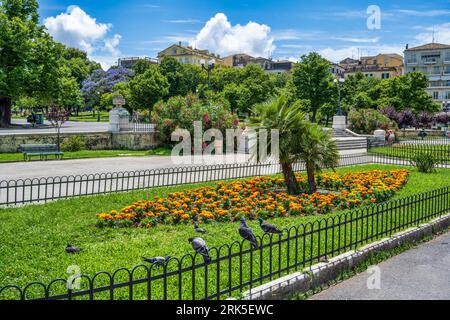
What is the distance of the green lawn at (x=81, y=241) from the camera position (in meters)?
6.66

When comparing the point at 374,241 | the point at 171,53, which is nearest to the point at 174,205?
the point at 374,241

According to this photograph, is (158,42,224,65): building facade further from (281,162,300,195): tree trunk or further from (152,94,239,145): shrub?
(281,162,300,195): tree trunk

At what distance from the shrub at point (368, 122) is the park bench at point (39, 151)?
26.1m

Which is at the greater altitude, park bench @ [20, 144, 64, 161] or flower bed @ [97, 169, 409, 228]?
park bench @ [20, 144, 64, 161]

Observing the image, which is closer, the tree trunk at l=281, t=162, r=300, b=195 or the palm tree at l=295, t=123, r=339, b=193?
the palm tree at l=295, t=123, r=339, b=193

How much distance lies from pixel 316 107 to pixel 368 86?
64.8ft

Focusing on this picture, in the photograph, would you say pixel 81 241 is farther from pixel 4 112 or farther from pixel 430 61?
pixel 430 61

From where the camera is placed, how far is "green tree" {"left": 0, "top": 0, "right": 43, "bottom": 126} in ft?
108

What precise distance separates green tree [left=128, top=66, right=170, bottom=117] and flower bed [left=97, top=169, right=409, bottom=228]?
45.1 m

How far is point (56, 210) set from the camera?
419 inches

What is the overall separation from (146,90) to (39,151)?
36895mm

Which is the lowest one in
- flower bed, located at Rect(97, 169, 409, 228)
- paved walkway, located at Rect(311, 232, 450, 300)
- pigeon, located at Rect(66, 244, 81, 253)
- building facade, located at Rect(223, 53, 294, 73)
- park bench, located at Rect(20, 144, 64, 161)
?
paved walkway, located at Rect(311, 232, 450, 300)

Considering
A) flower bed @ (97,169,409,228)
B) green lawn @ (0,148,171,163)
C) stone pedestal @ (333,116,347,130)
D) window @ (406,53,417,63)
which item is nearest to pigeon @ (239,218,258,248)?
flower bed @ (97,169,409,228)
